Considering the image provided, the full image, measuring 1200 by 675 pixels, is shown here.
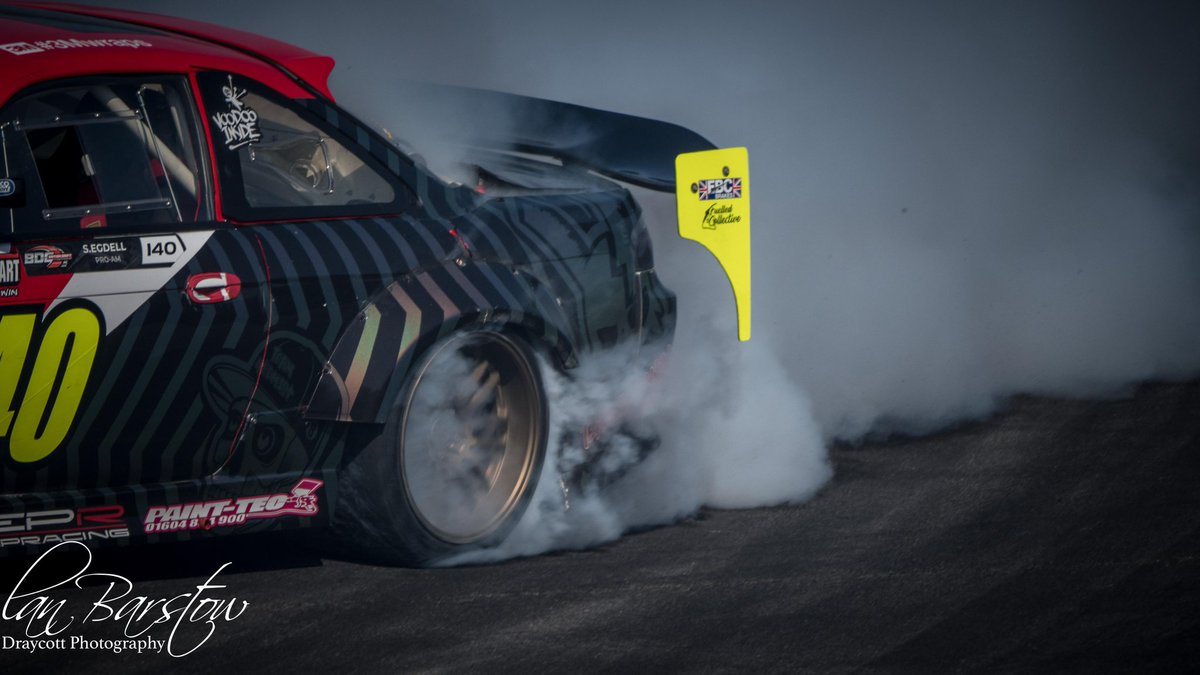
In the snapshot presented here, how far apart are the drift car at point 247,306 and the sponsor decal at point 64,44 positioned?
0.05 ft

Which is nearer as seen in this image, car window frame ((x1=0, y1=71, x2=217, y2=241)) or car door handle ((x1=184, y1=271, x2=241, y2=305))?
car window frame ((x1=0, y1=71, x2=217, y2=241))

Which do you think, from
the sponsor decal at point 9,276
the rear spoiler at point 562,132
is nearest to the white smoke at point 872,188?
the rear spoiler at point 562,132

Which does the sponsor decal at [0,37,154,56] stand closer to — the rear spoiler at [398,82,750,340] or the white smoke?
the white smoke

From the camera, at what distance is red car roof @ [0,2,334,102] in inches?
151

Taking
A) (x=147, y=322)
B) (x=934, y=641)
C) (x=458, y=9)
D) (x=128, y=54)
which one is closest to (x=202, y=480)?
(x=147, y=322)

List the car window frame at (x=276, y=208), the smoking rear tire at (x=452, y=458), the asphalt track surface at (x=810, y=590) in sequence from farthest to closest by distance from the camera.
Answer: the smoking rear tire at (x=452, y=458) → the car window frame at (x=276, y=208) → the asphalt track surface at (x=810, y=590)

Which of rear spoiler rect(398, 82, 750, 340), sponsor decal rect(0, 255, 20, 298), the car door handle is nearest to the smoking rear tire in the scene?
the car door handle

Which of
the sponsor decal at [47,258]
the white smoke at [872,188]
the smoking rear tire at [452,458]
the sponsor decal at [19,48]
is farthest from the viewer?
the white smoke at [872,188]

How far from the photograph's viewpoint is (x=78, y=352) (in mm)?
3764

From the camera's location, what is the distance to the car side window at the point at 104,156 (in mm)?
3779

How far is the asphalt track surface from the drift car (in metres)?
0.35

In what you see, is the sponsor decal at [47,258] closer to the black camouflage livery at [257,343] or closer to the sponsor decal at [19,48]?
the black camouflage livery at [257,343]

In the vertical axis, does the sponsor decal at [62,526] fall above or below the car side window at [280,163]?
below

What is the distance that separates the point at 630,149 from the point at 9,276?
2.77 metres
